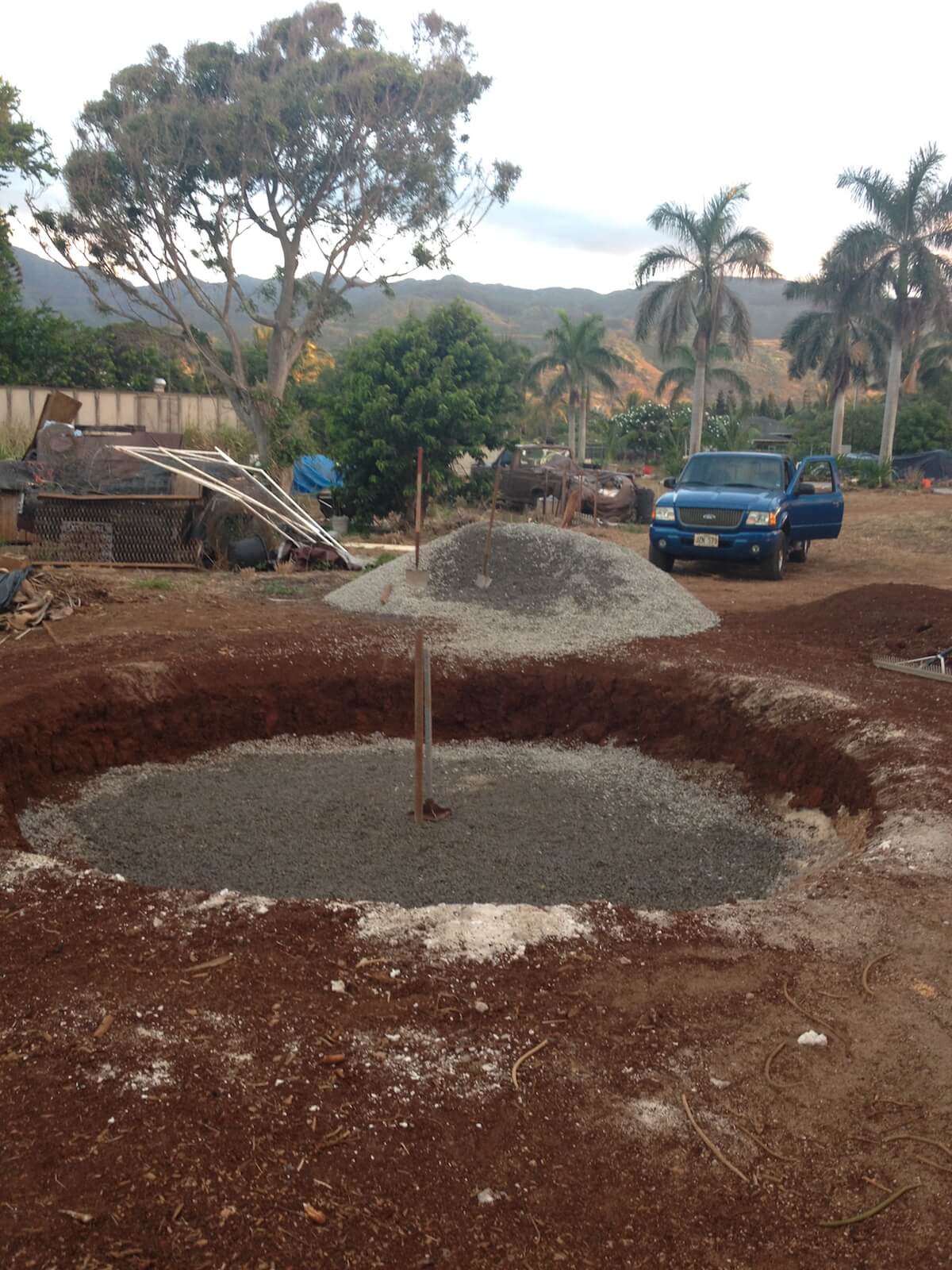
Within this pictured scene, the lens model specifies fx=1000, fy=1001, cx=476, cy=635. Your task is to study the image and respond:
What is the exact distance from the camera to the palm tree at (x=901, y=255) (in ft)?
116

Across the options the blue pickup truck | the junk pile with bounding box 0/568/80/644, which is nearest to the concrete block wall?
the blue pickup truck

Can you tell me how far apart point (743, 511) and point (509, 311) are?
156 meters

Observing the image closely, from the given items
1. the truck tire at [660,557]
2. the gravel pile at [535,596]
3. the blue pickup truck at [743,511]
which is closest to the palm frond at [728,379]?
the blue pickup truck at [743,511]

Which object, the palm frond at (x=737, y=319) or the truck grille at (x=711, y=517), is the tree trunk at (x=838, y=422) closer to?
the palm frond at (x=737, y=319)

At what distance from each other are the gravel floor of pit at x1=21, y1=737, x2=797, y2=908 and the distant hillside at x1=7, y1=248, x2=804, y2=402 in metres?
96.0

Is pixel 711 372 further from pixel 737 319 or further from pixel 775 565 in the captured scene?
pixel 775 565

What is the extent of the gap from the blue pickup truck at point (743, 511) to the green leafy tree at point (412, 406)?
5.35 meters

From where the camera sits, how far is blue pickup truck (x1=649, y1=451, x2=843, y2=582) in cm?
1509

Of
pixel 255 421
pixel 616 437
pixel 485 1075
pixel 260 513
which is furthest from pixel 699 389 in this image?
pixel 485 1075

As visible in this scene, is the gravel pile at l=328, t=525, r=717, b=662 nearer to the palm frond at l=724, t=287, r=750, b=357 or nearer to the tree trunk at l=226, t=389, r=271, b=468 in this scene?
the tree trunk at l=226, t=389, r=271, b=468

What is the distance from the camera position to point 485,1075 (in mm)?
3252

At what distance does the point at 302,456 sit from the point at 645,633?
13.2 metres

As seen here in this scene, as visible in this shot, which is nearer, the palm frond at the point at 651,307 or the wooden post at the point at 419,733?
the wooden post at the point at 419,733

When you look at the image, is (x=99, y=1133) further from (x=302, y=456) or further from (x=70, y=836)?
(x=302, y=456)
